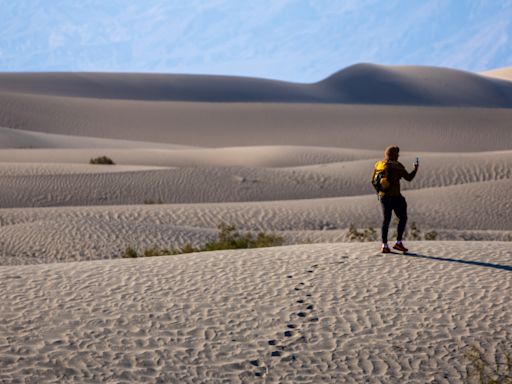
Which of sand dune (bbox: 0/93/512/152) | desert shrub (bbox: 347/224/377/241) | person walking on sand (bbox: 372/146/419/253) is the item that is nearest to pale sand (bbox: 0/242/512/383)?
person walking on sand (bbox: 372/146/419/253)

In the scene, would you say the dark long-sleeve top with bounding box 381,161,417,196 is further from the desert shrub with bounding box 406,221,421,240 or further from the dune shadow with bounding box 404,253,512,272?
the desert shrub with bounding box 406,221,421,240

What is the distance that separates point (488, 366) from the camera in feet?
24.1

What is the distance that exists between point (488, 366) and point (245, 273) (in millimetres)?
3359

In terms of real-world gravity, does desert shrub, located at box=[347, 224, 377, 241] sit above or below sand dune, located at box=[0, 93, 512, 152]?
below

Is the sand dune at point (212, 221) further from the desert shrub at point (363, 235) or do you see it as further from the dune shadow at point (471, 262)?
the dune shadow at point (471, 262)

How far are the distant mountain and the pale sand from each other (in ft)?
285

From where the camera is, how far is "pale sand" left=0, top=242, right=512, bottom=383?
7148 mm

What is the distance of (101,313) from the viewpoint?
8.30 m

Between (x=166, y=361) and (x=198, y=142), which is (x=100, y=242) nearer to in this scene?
(x=166, y=361)

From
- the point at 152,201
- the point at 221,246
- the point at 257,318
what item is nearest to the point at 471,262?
the point at 257,318

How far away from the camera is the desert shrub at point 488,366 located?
7086 mm

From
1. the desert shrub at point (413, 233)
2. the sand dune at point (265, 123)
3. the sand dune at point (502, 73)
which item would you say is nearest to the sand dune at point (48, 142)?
the sand dune at point (265, 123)

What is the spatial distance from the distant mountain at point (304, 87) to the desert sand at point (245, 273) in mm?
55799

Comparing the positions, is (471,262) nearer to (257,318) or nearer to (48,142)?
(257,318)
